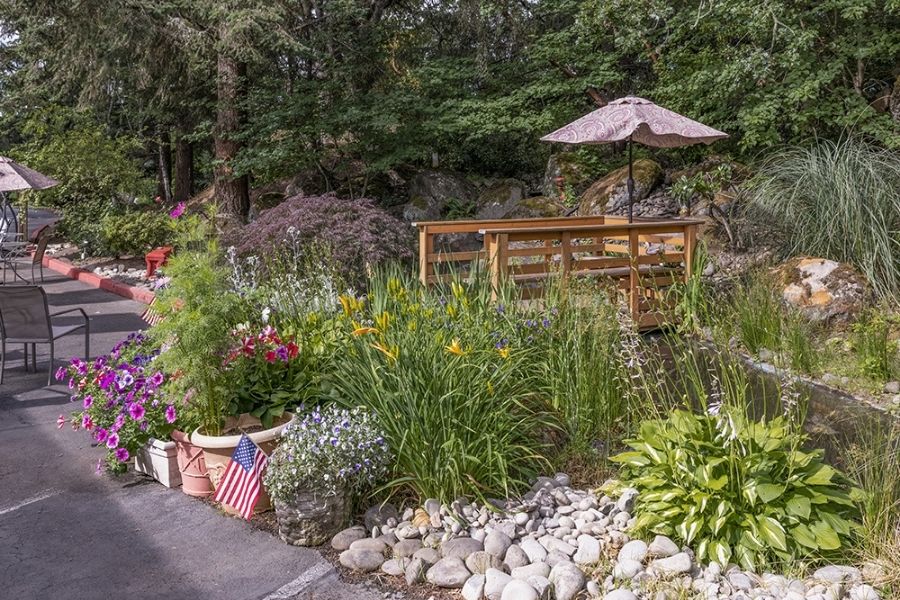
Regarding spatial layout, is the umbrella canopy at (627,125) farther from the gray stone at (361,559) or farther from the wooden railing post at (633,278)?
the gray stone at (361,559)

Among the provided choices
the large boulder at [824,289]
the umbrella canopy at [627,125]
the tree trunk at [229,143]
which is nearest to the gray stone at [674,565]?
the large boulder at [824,289]

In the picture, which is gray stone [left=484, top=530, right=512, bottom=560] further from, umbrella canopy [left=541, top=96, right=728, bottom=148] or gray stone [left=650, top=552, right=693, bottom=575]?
umbrella canopy [left=541, top=96, right=728, bottom=148]

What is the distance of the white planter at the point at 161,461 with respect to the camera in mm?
4090

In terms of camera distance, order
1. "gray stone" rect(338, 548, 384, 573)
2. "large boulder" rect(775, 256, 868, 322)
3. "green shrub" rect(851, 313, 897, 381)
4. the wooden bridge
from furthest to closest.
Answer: the wooden bridge, "large boulder" rect(775, 256, 868, 322), "green shrub" rect(851, 313, 897, 381), "gray stone" rect(338, 548, 384, 573)

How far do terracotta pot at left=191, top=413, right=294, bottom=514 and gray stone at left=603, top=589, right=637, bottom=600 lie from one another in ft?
5.67

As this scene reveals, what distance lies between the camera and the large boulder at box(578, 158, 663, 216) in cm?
1184

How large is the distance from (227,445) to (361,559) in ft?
3.25

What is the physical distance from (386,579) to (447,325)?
1.44m

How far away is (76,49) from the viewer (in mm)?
12094

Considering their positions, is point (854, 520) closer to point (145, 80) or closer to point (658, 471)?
point (658, 471)

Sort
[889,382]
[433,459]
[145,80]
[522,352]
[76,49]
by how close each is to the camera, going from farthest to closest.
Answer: [145,80] < [76,49] < [889,382] < [522,352] < [433,459]

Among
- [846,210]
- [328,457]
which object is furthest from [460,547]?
[846,210]

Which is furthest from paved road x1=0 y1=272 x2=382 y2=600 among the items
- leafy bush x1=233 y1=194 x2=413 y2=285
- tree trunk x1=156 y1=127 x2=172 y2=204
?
tree trunk x1=156 y1=127 x2=172 y2=204

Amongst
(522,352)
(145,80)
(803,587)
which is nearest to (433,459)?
(522,352)
